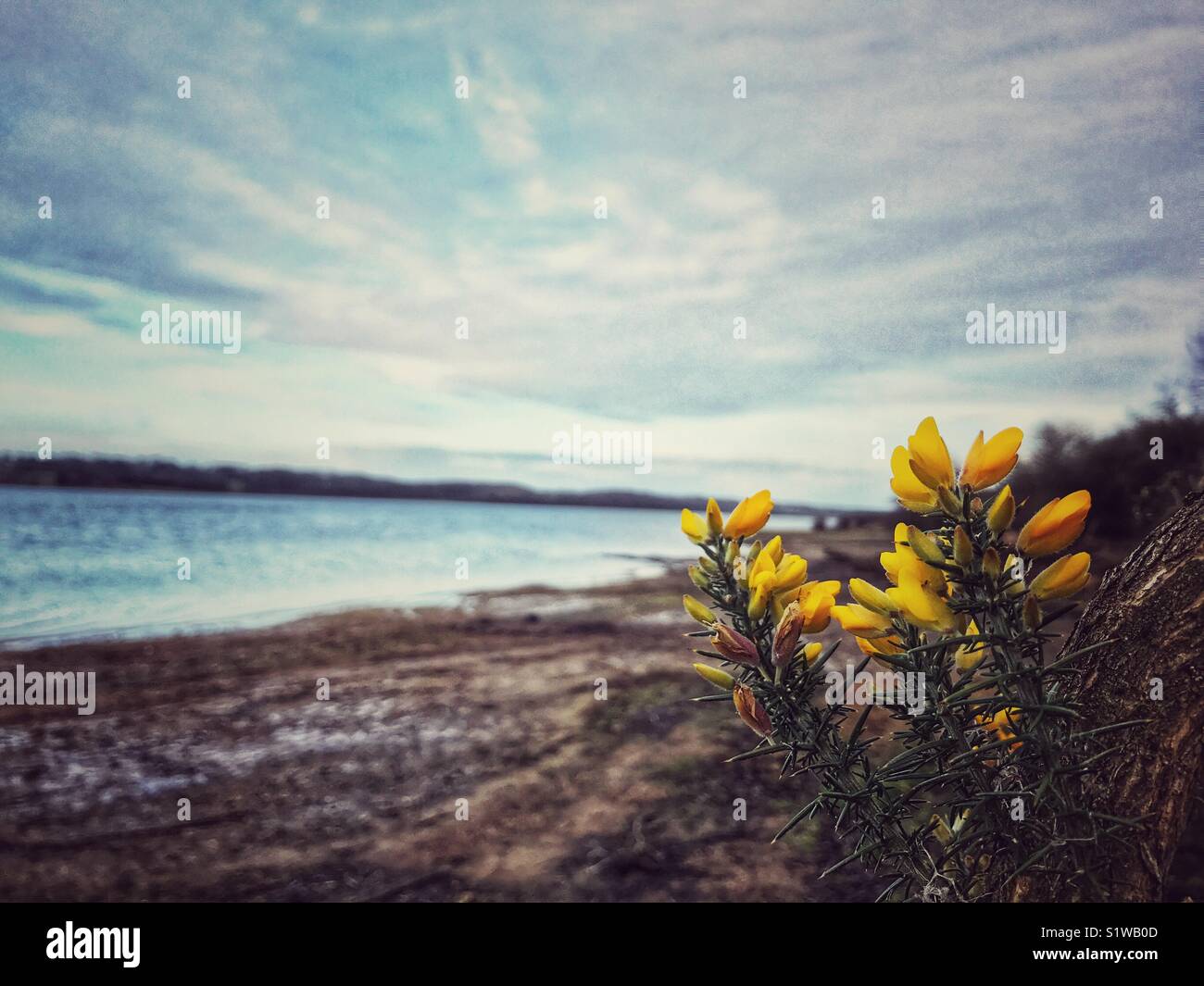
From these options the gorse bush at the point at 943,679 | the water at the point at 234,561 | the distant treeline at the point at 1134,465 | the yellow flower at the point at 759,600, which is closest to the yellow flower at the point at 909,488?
the gorse bush at the point at 943,679

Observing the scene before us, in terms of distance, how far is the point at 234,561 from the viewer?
8.56 metres

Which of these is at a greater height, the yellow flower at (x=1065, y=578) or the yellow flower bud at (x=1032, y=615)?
the yellow flower at (x=1065, y=578)

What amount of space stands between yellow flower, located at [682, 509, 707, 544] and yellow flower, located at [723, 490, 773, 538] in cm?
2

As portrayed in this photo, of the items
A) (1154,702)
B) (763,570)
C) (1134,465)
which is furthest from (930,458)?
(1134,465)

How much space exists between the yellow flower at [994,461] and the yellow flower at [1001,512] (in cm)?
1

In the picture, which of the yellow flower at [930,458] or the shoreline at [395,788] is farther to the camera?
the shoreline at [395,788]

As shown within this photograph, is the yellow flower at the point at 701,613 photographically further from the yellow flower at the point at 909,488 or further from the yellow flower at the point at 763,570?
the yellow flower at the point at 909,488

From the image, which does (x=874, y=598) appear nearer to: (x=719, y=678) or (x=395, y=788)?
(x=719, y=678)

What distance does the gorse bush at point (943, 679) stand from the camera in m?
0.41

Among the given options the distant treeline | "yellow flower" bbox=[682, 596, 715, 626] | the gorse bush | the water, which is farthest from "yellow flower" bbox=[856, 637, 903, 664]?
the water

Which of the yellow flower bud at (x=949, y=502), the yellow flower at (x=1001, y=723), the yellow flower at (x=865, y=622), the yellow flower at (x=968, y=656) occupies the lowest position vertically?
the yellow flower at (x=1001, y=723)

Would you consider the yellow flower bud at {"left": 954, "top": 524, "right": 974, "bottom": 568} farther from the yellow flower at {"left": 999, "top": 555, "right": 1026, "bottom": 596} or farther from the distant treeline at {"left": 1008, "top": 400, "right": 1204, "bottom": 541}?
the distant treeline at {"left": 1008, "top": 400, "right": 1204, "bottom": 541}

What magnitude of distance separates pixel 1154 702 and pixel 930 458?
26cm

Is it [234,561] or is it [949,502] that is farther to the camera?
[234,561]
